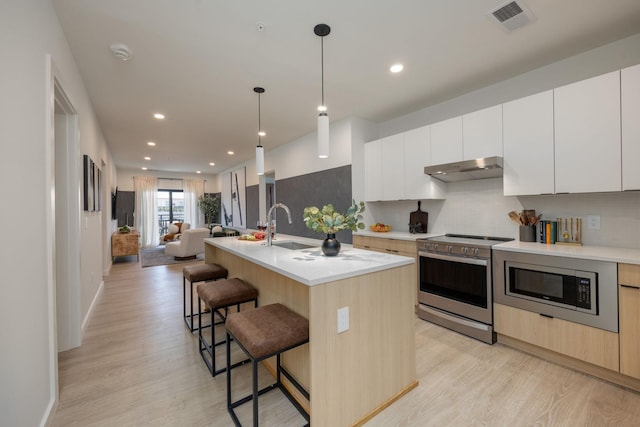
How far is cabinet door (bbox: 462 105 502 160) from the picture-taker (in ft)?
8.80

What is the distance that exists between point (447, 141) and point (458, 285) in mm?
1617

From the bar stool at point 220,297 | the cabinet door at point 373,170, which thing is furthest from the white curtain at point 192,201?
the bar stool at point 220,297

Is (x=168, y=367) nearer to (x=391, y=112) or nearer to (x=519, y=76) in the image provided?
(x=391, y=112)

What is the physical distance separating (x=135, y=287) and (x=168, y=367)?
9.38ft

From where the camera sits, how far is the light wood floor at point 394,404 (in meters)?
1.63

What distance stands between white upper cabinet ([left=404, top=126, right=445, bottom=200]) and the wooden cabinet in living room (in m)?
1.80

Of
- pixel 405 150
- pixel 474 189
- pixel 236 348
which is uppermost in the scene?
pixel 405 150

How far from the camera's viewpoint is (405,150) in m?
3.57

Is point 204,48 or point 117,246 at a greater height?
point 204,48

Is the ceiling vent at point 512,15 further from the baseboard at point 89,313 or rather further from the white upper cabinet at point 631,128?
the baseboard at point 89,313

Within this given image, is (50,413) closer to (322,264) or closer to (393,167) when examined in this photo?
(322,264)

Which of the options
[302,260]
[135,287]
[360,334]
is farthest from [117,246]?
[360,334]

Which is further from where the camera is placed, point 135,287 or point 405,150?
point 135,287

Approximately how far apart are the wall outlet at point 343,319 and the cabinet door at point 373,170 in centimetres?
264
